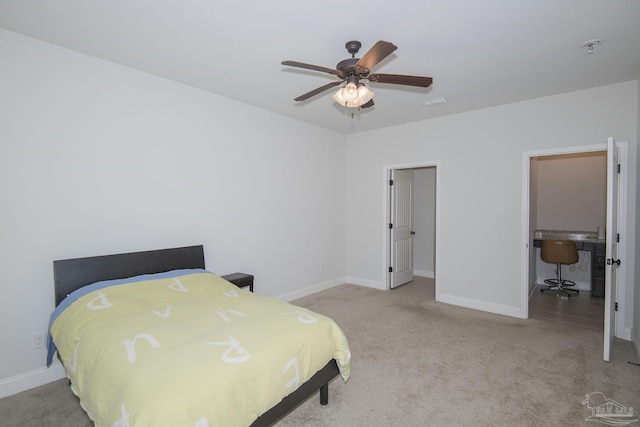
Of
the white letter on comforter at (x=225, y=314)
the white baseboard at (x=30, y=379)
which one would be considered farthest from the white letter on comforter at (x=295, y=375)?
the white baseboard at (x=30, y=379)

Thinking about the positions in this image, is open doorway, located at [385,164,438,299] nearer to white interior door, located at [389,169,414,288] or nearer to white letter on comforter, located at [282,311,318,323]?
white interior door, located at [389,169,414,288]

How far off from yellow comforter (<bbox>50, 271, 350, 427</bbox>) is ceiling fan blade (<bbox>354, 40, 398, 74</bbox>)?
1820mm

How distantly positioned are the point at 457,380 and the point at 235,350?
6.34 feet

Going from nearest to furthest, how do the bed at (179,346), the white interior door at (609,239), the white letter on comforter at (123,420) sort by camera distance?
the white letter on comforter at (123,420), the bed at (179,346), the white interior door at (609,239)

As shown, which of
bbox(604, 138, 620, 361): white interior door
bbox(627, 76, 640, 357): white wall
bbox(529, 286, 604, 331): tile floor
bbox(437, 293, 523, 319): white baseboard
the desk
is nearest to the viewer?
bbox(604, 138, 620, 361): white interior door

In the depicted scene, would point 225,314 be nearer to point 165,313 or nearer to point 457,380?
point 165,313

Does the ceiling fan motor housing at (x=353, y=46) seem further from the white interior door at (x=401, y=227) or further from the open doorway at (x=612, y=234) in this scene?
the white interior door at (x=401, y=227)

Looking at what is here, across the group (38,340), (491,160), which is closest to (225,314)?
(38,340)

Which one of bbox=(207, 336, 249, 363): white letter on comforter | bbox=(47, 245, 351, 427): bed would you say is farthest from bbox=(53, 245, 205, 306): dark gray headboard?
bbox=(207, 336, 249, 363): white letter on comforter

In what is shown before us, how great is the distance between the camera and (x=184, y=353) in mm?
1643

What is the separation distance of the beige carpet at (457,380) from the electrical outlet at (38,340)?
1.10ft

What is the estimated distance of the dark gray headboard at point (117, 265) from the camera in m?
2.52

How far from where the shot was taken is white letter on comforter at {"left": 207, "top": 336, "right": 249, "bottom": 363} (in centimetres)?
164

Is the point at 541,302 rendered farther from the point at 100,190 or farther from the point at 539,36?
the point at 100,190
